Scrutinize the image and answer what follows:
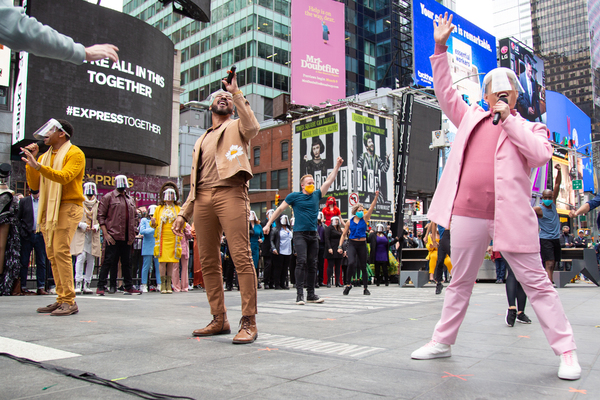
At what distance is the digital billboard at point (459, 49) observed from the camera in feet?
129

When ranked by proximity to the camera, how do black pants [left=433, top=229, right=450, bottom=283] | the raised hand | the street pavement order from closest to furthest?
1. the street pavement
2. the raised hand
3. black pants [left=433, top=229, right=450, bottom=283]

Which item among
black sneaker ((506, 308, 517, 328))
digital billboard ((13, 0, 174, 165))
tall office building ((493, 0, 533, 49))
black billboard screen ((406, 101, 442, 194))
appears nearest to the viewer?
black sneaker ((506, 308, 517, 328))

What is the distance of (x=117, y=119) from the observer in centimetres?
2291

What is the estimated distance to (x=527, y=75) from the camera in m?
55.2

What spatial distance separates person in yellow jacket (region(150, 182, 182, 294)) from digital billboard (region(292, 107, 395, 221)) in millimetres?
27907

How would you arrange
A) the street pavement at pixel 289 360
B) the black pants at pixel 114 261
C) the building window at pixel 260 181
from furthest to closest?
the building window at pixel 260 181 < the black pants at pixel 114 261 < the street pavement at pixel 289 360

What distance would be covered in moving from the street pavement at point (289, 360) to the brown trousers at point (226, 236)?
40 centimetres

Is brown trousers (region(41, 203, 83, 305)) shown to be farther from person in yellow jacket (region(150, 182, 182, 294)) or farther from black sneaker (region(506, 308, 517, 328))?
person in yellow jacket (region(150, 182, 182, 294))

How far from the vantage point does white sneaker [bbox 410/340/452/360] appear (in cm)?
327

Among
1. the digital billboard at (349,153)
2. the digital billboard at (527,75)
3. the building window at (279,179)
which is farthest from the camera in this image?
the digital billboard at (527,75)

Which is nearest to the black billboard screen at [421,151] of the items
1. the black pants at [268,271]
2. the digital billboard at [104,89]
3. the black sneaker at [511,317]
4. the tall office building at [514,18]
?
the digital billboard at [104,89]

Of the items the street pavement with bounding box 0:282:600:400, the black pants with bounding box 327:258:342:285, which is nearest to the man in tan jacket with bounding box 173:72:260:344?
the street pavement with bounding box 0:282:600:400

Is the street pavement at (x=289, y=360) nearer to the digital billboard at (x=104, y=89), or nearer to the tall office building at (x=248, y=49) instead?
the digital billboard at (x=104, y=89)

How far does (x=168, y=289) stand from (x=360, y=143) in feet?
102
